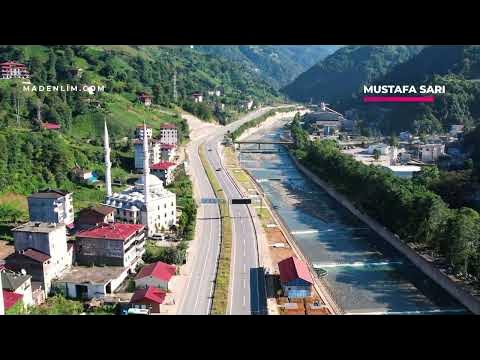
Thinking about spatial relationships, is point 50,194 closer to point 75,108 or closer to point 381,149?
point 75,108

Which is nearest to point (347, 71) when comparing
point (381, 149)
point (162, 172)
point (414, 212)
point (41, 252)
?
point (381, 149)

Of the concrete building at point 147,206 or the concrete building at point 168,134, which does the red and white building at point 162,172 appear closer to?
the concrete building at point 147,206

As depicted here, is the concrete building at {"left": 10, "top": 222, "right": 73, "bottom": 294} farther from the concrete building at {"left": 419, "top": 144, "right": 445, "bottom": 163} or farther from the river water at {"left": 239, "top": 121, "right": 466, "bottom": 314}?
the concrete building at {"left": 419, "top": 144, "right": 445, "bottom": 163}

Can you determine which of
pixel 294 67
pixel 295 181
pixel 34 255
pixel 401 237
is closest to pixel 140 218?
pixel 34 255

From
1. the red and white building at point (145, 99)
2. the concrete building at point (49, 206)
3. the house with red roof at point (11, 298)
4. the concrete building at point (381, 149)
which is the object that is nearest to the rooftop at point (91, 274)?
the house with red roof at point (11, 298)

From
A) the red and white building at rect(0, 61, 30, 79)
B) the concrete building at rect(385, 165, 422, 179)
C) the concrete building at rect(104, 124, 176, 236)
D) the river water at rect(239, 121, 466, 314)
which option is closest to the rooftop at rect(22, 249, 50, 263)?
the concrete building at rect(104, 124, 176, 236)
